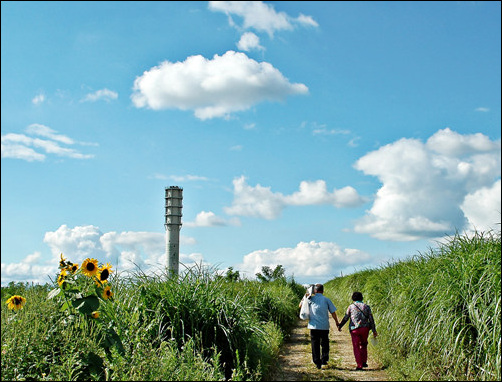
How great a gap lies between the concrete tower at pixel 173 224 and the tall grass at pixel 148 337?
225 inches

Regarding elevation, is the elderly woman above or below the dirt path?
above

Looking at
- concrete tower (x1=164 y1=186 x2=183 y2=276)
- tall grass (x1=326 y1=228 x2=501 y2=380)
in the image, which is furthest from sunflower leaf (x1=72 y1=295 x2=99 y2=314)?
concrete tower (x1=164 y1=186 x2=183 y2=276)

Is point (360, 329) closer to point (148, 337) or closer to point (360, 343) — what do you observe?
point (360, 343)

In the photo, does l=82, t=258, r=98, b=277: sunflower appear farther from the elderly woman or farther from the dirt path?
the elderly woman

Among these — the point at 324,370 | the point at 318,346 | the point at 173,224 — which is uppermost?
the point at 173,224

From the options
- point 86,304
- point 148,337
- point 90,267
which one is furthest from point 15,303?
point 148,337

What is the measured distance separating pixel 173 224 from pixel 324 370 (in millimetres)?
7317

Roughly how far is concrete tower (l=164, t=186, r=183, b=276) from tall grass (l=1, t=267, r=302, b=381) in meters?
5.71

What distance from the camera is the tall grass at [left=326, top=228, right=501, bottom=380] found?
699 centimetres

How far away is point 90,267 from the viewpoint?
23.1 feet

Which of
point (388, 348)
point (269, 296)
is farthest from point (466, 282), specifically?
point (269, 296)

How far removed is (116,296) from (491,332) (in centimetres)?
582

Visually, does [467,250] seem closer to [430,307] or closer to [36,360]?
[430,307]

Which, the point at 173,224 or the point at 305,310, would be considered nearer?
the point at 305,310
